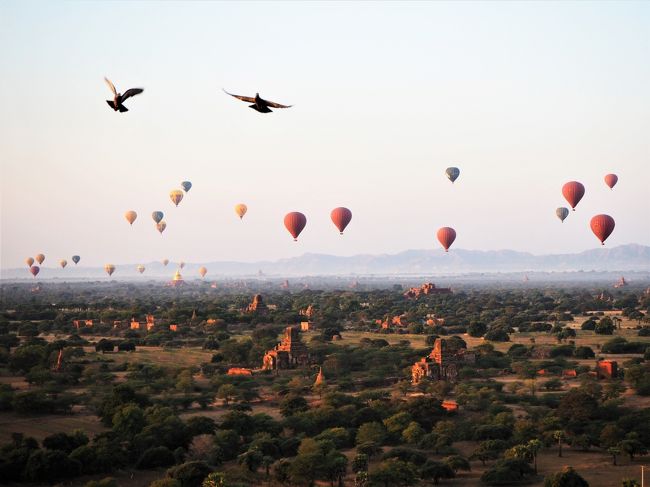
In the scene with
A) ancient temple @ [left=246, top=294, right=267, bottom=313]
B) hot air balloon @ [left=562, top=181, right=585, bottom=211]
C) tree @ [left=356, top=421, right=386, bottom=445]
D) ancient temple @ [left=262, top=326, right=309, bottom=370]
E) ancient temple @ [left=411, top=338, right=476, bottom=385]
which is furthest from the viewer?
ancient temple @ [left=246, top=294, right=267, bottom=313]

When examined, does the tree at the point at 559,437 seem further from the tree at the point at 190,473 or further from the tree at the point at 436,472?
the tree at the point at 190,473

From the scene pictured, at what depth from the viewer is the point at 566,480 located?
3731 centimetres

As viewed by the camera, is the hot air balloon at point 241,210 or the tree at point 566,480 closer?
the tree at point 566,480

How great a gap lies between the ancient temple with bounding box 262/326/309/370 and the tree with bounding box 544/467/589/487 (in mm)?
37929

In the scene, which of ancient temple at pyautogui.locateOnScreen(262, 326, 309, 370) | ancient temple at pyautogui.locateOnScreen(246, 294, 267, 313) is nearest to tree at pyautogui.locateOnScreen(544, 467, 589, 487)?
ancient temple at pyautogui.locateOnScreen(262, 326, 309, 370)

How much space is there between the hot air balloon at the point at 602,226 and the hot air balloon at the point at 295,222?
3522cm

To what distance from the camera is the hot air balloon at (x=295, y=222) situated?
11675 centimetres

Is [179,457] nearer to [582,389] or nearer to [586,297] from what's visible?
[582,389]

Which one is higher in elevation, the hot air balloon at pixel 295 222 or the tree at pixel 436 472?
the hot air balloon at pixel 295 222

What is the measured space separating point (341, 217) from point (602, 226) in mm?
31447

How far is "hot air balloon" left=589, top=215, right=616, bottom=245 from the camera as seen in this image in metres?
112

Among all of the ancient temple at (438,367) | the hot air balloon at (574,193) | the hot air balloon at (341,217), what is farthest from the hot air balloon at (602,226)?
the ancient temple at (438,367)

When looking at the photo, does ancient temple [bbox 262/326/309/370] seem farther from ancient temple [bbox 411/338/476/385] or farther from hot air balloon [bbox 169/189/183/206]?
hot air balloon [bbox 169/189/183/206]

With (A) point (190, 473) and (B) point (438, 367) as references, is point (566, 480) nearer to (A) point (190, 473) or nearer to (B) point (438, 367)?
(A) point (190, 473)
